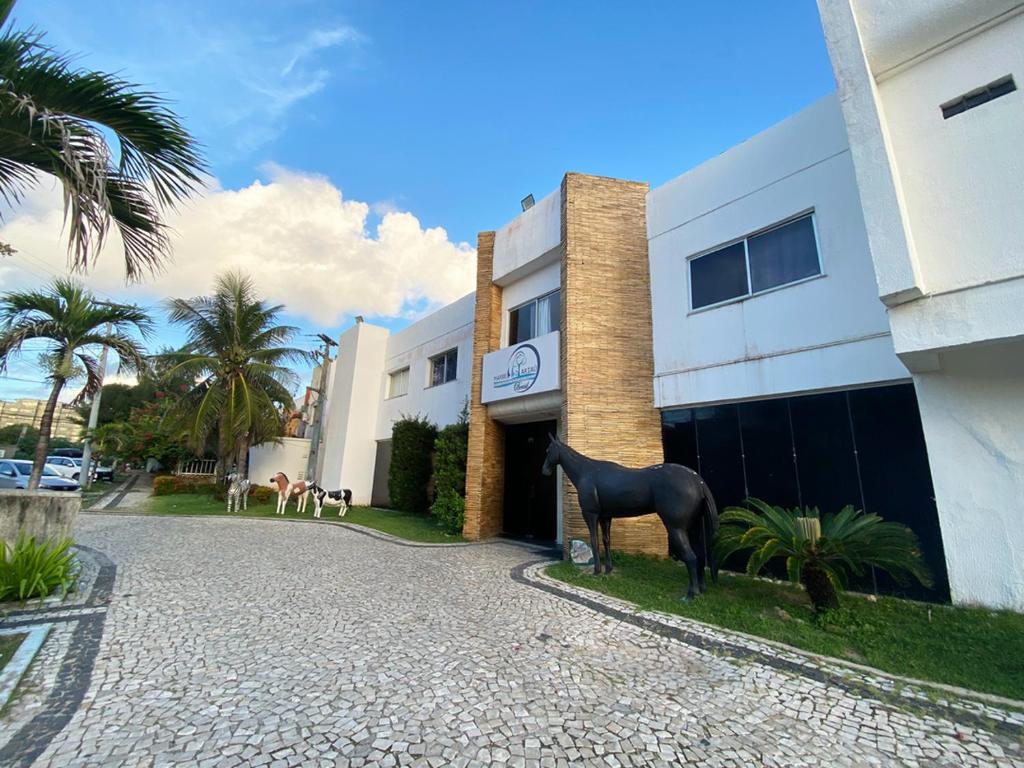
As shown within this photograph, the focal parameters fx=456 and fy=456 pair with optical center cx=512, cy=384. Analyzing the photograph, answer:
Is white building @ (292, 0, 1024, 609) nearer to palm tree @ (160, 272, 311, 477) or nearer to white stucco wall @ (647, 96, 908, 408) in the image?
white stucco wall @ (647, 96, 908, 408)

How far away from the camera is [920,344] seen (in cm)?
505

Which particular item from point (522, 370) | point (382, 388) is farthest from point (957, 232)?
point (382, 388)

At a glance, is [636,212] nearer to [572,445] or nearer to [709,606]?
[572,445]

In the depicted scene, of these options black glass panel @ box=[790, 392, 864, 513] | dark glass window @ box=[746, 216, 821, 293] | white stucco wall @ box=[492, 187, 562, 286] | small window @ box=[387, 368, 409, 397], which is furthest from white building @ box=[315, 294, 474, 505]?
black glass panel @ box=[790, 392, 864, 513]

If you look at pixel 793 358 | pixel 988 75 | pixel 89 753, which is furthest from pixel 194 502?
pixel 988 75

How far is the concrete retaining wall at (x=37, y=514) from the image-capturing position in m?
5.32

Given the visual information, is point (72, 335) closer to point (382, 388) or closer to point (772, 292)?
point (382, 388)

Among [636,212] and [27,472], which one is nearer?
[636,212]

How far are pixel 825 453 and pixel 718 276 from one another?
357 centimetres

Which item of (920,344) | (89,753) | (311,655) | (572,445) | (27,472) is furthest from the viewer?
(27,472)

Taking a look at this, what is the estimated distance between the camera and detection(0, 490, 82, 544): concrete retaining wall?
5.32 meters

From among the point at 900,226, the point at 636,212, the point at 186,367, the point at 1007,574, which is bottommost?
the point at 1007,574

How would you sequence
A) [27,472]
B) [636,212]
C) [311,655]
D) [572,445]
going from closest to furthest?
[311,655] < [572,445] < [636,212] < [27,472]

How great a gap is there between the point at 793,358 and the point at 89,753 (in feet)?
27.8
